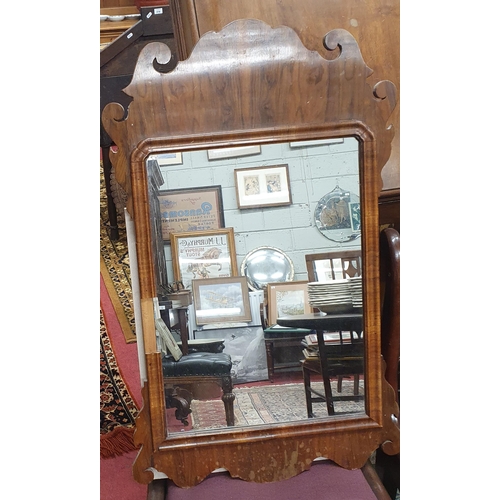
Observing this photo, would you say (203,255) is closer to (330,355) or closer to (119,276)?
(330,355)

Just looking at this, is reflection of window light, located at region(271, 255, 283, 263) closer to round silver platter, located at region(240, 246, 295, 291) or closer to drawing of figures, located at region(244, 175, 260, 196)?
round silver platter, located at region(240, 246, 295, 291)

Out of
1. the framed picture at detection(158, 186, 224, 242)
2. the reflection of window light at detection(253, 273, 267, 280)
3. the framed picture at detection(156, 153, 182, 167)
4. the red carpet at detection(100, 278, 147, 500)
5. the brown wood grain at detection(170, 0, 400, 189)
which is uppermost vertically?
the brown wood grain at detection(170, 0, 400, 189)

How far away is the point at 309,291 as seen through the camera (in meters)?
1.06

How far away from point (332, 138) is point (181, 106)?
10.3 inches

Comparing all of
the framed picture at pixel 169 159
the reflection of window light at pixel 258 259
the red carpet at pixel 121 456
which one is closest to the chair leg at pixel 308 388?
→ the reflection of window light at pixel 258 259

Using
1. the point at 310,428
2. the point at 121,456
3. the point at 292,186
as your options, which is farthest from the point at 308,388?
the point at 121,456

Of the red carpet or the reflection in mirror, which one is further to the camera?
the red carpet

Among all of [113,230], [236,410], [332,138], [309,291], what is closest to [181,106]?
[332,138]

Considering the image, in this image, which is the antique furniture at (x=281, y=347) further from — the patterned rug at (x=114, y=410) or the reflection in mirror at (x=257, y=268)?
the patterned rug at (x=114, y=410)

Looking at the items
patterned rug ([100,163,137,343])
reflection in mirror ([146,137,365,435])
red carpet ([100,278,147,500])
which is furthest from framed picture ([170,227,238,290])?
patterned rug ([100,163,137,343])

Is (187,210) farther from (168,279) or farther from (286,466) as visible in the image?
(286,466)

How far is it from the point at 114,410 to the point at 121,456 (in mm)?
176

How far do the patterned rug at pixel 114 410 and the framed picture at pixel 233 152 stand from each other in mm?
1025

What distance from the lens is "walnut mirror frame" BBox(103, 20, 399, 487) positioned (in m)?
0.97
